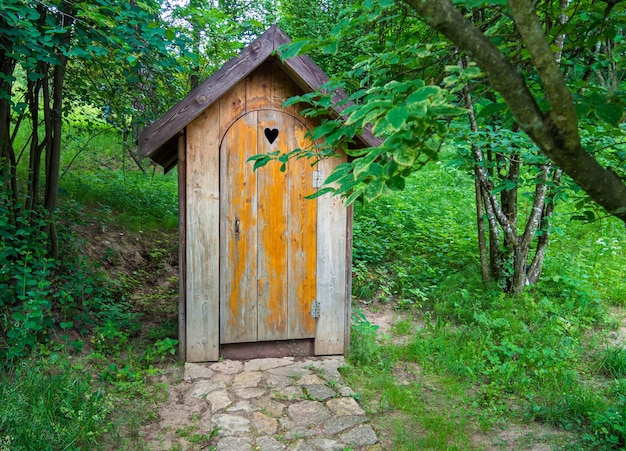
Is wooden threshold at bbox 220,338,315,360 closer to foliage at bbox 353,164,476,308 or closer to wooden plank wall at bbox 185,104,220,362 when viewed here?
wooden plank wall at bbox 185,104,220,362

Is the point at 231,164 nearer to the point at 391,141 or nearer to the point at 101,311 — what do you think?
the point at 101,311

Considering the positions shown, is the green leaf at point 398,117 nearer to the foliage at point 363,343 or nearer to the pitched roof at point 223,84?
the pitched roof at point 223,84

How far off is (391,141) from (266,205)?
330 cm

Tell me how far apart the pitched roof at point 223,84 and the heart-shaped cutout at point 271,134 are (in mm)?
567

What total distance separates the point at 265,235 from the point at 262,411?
1.62 m

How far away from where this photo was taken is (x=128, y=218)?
8.04 metres

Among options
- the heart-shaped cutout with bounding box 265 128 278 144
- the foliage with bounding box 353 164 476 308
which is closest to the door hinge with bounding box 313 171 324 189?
the heart-shaped cutout with bounding box 265 128 278 144

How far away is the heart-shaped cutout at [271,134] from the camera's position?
15.5 ft

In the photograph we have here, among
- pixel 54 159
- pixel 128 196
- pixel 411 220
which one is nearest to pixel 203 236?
pixel 54 159

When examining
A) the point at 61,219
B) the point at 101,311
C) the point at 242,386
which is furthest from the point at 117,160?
the point at 242,386

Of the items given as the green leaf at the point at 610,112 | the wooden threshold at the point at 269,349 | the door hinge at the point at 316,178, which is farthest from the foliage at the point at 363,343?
the green leaf at the point at 610,112

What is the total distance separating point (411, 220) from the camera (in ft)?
29.0

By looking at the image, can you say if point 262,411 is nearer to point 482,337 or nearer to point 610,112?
point 482,337

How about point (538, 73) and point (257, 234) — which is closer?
point (538, 73)
